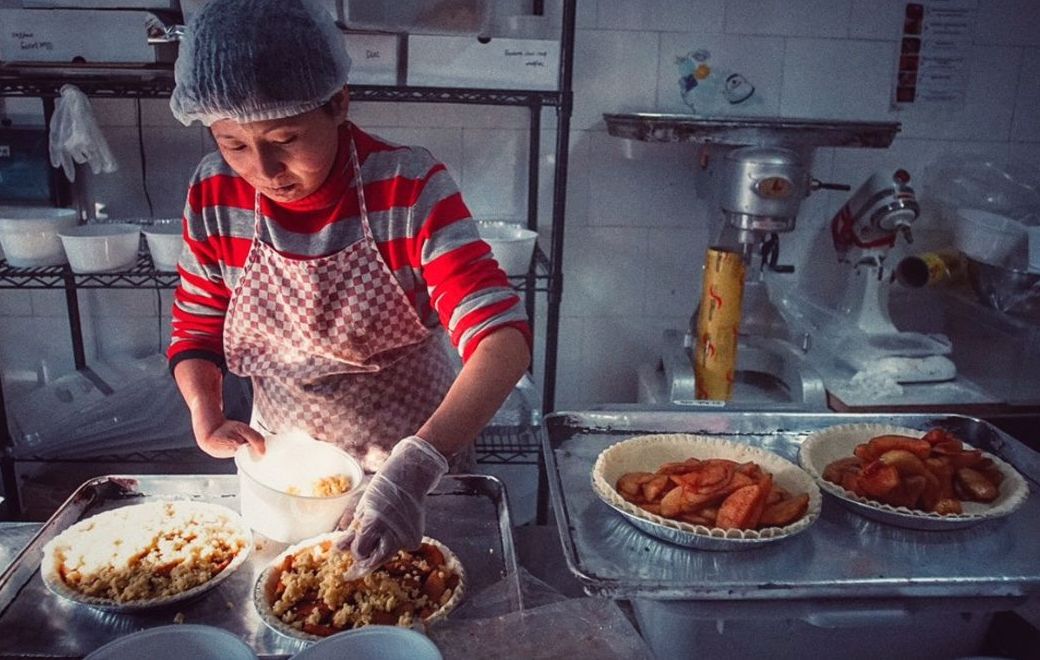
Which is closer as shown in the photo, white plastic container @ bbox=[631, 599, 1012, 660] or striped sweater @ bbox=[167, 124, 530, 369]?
white plastic container @ bbox=[631, 599, 1012, 660]

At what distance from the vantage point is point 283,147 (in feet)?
4.30

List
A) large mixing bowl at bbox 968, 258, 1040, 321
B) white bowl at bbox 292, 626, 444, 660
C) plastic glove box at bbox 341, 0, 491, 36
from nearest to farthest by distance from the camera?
white bowl at bbox 292, 626, 444, 660 → plastic glove box at bbox 341, 0, 491, 36 → large mixing bowl at bbox 968, 258, 1040, 321

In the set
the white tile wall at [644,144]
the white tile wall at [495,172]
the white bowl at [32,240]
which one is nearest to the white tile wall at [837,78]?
the white tile wall at [644,144]

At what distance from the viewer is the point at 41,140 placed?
2.52m

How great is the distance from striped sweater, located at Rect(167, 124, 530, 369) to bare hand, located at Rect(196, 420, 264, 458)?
9.2 inches

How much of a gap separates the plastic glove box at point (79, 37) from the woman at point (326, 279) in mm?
779

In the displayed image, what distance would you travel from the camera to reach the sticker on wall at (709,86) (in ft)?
8.54

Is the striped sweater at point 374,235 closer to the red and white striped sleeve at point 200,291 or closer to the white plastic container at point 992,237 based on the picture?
the red and white striped sleeve at point 200,291

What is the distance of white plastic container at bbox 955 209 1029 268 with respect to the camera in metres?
2.28

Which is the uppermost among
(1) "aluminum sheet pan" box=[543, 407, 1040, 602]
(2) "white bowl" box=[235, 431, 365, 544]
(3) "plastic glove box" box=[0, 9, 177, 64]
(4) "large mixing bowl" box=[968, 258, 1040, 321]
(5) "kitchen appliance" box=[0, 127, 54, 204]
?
(3) "plastic glove box" box=[0, 9, 177, 64]

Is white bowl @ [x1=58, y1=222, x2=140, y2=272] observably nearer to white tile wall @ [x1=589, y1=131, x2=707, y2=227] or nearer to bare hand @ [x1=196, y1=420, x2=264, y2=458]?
bare hand @ [x1=196, y1=420, x2=264, y2=458]

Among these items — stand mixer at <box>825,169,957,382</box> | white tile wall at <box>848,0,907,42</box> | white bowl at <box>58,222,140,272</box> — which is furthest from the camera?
white tile wall at <box>848,0,907,42</box>

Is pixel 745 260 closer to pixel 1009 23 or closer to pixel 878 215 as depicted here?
pixel 878 215

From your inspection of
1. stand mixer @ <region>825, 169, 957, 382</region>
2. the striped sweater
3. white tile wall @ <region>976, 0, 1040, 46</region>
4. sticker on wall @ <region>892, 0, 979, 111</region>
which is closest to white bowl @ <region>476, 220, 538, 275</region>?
the striped sweater
